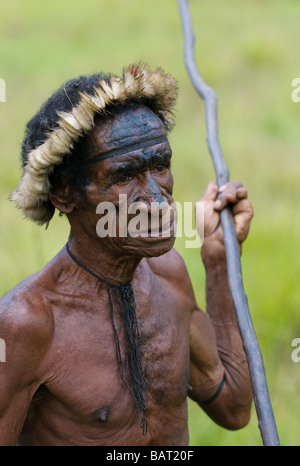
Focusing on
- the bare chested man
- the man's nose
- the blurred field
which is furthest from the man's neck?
the blurred field

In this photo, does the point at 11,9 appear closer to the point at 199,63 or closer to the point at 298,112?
the point at 199,63

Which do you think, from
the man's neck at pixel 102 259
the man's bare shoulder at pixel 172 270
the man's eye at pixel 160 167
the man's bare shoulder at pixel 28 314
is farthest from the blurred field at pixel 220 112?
the man's eye at pixel 160 167

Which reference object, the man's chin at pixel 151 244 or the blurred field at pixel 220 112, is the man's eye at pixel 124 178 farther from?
the blurred field at pixel 220 112

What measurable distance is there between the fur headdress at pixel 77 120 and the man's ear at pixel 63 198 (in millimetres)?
29

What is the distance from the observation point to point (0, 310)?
2.63 meters

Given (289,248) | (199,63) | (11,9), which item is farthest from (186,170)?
(11,9)

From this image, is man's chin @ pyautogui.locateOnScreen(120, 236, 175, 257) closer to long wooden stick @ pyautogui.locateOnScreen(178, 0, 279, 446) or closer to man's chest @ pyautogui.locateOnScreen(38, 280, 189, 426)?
man's chest @ pyautogui.locateOnScreen(38, 280, 189, 426)

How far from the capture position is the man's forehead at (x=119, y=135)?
2621 millimetres

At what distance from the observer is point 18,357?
2617 millimetres

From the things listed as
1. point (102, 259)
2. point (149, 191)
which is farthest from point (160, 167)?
point (102, 259)

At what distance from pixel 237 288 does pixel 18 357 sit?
0.82 meters

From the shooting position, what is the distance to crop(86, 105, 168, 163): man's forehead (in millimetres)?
2621
